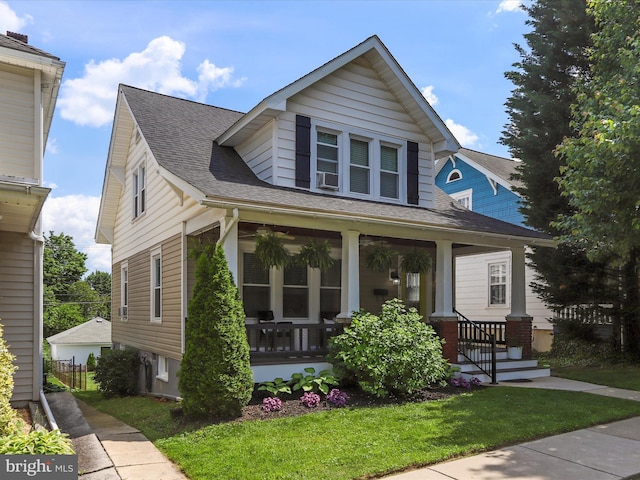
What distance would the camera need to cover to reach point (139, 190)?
14.2 meters

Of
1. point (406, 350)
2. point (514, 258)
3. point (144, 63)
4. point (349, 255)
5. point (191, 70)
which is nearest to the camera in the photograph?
point (406, 350)

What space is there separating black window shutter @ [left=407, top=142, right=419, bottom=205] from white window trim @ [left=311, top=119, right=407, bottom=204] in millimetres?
110

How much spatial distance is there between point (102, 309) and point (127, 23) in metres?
45.2

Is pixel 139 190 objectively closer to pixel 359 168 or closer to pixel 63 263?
pixel 359 168

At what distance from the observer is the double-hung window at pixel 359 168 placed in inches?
468

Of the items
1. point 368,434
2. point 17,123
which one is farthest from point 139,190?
point 368,434

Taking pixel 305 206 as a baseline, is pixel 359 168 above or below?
above

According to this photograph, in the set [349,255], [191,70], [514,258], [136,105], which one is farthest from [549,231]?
[136,105]

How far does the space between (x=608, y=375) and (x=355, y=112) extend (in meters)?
8.47

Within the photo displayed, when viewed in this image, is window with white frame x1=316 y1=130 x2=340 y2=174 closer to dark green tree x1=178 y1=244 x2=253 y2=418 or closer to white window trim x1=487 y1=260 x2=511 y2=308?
dark green tree x1=178 y1=244 x2=253 y2=418

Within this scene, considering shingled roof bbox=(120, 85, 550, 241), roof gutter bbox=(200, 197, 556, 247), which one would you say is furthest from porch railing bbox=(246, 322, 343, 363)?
shingled roof bbox=(120, 85, 550, 241)

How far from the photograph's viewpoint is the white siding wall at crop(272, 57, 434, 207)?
11.0 m

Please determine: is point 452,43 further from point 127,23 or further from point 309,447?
point 309,447

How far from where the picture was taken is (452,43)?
10797 mm
